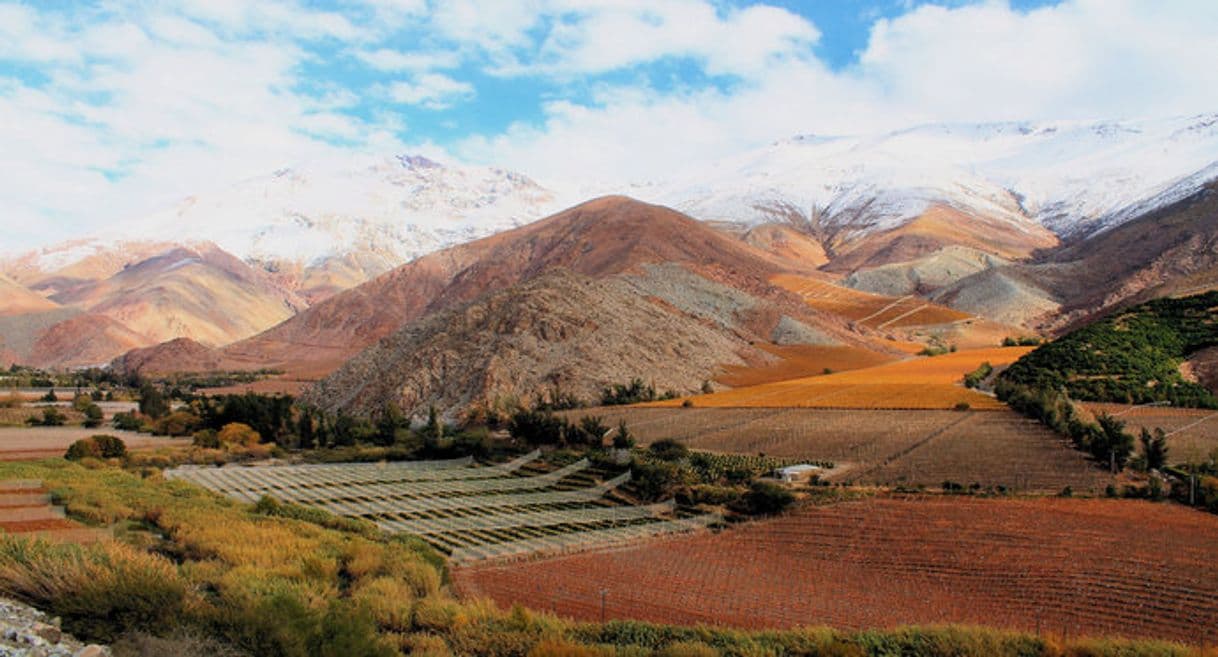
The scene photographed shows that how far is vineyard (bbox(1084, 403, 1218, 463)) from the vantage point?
33.1 m

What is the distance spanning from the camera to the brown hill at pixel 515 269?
372ft

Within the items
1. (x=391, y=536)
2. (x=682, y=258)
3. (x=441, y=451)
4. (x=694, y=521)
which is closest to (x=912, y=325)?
(x=682, y=258)

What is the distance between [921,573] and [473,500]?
16862mm

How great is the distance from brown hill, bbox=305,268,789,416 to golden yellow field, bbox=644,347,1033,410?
20.1 feet

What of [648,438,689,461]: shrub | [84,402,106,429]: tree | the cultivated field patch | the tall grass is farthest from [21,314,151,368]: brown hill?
the tall grass

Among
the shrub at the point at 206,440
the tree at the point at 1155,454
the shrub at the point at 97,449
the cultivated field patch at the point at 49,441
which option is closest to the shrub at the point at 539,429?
the shrub at the point at 206,440

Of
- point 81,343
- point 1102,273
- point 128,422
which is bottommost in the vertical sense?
point 128,422

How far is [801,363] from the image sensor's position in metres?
80.9

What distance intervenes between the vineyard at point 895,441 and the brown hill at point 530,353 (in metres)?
8.11

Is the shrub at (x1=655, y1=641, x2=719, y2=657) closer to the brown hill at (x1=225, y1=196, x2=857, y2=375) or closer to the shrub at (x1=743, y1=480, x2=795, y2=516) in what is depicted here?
the shrub at (x1=743, y1=480, x2=795, y2=516)

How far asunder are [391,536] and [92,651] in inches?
624

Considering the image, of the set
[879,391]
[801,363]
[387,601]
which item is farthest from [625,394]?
[387,601]

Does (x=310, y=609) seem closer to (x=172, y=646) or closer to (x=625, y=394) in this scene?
(x=172, y=646)

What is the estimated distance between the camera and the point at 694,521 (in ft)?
94.1
